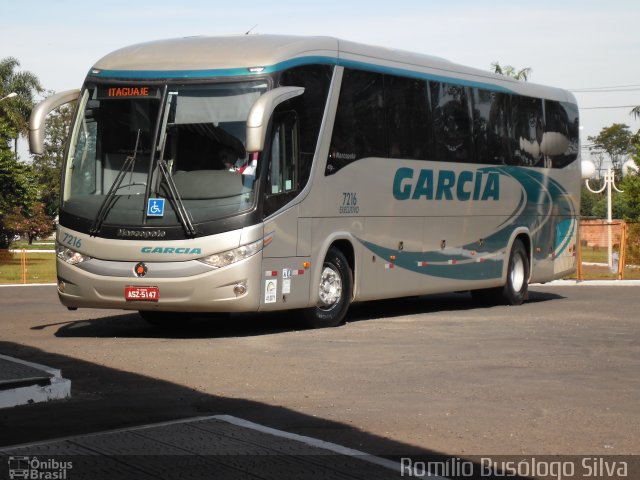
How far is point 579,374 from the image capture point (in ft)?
38.1

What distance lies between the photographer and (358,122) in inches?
677

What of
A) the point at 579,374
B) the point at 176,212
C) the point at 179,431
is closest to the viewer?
the point at 179,431

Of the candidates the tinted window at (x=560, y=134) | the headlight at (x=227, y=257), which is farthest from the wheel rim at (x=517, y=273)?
the headlight at (x=227, y=257)

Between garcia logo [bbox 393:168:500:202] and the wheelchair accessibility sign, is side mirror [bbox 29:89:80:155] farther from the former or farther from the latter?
garcia logo [bbox 393:168:500:202]

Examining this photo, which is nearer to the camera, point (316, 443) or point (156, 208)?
point (316, 443)

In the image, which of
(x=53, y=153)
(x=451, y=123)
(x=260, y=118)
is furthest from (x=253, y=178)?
(x=53, y=153)

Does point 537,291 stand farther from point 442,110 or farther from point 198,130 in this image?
point 198,130

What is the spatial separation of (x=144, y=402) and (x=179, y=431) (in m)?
1.79

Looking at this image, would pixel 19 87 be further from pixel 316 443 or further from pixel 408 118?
pixel 316 443

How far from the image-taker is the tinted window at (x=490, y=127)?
20.6 m

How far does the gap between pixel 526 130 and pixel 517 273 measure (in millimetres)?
2610

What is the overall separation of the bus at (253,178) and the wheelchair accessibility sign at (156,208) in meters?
0.02

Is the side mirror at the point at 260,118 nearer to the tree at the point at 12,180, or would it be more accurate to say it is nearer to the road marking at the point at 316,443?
the road marking at the point at 316,443

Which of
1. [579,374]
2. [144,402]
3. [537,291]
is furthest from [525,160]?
[144,402]
